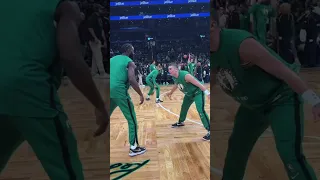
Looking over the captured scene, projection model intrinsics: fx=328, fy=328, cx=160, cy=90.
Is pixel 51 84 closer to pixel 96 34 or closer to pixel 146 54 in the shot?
pixel 96 34

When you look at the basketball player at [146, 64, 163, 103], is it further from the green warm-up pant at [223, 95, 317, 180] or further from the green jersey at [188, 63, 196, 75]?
the green warm-up pant at [223, 95, 317, 180]

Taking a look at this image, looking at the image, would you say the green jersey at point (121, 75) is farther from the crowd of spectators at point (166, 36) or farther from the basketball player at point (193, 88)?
the basketball player at point (193, 88)

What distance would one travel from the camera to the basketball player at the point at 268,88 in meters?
1.67

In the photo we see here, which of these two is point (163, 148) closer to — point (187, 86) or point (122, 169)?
point (122, 169)

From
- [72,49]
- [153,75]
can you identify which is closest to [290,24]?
[72,49]

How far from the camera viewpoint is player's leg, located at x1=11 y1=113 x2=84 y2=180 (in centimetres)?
154

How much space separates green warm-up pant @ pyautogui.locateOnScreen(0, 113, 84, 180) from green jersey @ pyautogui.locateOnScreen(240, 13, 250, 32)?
1.07 meters

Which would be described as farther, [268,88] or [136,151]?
[136,151]

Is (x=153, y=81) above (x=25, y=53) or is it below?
below

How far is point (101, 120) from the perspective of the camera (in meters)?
1.74

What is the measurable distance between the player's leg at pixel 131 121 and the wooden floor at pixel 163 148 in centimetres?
9

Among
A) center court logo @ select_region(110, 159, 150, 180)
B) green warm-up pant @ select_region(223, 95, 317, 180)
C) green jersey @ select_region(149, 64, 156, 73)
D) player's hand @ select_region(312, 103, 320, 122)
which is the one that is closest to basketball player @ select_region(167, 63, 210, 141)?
green jersey @ select_region(149, 64, 156, 73)

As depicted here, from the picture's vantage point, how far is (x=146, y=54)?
4.40m

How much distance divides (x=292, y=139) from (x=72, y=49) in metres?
1.19
